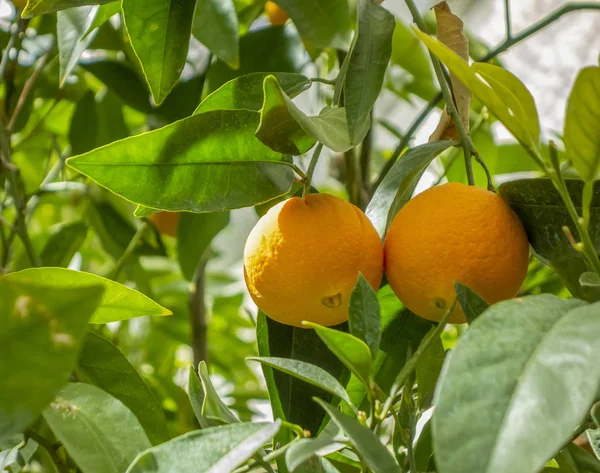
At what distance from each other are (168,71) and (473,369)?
35 centimetres

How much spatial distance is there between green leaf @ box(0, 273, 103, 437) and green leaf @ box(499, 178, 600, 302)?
271mm

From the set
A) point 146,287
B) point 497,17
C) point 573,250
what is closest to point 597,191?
point 573,250

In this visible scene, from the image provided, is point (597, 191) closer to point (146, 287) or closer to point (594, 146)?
point (594, 146)

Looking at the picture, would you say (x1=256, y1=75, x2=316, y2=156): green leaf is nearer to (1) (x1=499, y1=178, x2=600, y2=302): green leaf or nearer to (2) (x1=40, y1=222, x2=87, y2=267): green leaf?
(1) (x1=499, y1=178, x2=600, y2=302): green leaf

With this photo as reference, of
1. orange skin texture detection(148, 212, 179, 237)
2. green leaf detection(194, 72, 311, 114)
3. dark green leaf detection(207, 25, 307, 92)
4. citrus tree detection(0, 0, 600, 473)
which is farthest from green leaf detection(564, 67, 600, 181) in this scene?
orange skin texture detection(148, 212, 179, 237)

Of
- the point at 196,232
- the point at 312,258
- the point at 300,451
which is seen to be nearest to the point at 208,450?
the point at 300,451

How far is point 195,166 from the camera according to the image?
1.41ft

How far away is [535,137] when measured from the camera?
1.12 feet

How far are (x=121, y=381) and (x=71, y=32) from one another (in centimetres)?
28

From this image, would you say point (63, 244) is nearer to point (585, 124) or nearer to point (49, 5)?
point (49, 5)

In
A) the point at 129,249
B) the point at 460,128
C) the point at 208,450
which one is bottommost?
the point at 129,249

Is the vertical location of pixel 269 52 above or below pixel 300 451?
above

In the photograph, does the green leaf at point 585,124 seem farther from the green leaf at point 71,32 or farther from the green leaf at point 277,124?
the green leaf at point 71,32

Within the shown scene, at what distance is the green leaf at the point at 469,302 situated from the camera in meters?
0.34
